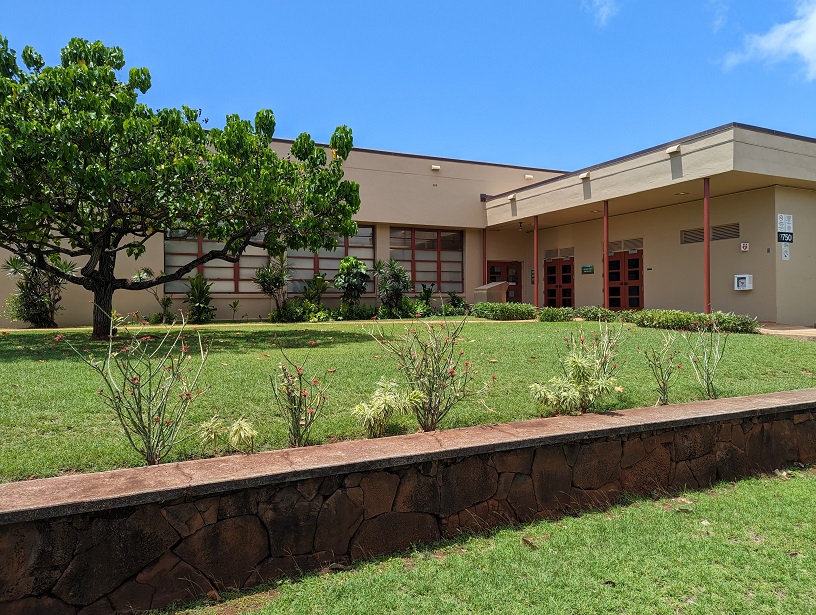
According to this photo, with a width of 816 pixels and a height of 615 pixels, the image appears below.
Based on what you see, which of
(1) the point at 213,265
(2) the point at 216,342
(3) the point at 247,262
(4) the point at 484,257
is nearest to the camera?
(2) the point at 216,342

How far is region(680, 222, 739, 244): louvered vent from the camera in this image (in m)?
15.4

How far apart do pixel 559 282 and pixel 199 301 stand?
12963 mm

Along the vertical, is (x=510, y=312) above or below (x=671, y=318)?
above

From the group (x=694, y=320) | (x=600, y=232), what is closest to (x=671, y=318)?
(x=694, y=320)

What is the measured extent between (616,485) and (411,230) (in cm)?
1749

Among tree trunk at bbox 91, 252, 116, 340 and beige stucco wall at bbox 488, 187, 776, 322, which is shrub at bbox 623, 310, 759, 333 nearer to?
beige stucco wall at bbox 488, 187, 776, 322

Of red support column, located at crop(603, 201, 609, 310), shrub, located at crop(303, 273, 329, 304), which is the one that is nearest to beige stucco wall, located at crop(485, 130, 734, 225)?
red support column, located at crop(603, 201, 609, 310)

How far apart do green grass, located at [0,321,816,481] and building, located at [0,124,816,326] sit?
499cm

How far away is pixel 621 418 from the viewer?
4.46 metres

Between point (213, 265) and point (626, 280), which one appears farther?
point (626, 280)

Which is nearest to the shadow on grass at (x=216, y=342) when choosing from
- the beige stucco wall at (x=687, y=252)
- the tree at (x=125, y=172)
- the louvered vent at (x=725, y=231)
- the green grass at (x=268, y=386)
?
the green grass at (x=268, y=386)

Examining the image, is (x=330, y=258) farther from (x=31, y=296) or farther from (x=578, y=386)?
(x=578, y=386)

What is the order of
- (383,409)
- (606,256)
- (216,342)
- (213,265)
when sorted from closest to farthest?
(383,409)
(216,342)
(606,256)
(213,265)

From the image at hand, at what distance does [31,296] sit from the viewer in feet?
51.0
